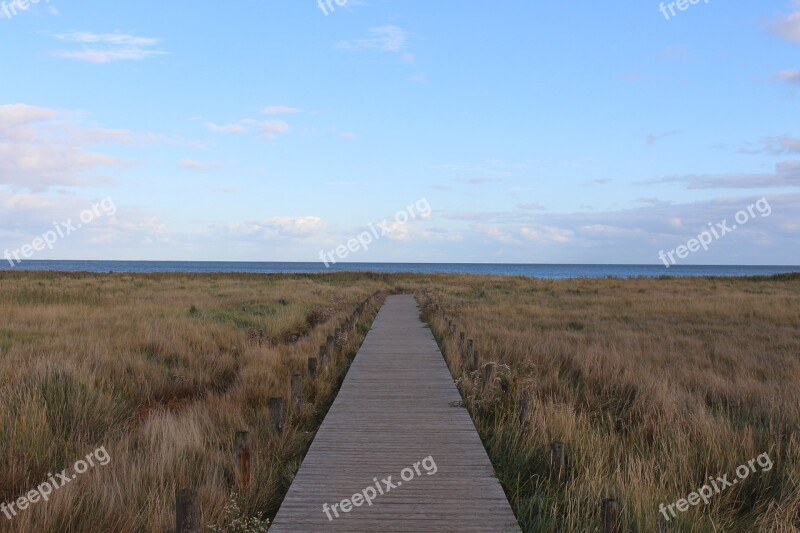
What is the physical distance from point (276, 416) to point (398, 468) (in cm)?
158

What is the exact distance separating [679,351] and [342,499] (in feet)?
37.8

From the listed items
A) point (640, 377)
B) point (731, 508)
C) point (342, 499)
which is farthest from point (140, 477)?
point (640, 377)

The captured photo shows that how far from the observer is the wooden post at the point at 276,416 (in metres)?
6.21

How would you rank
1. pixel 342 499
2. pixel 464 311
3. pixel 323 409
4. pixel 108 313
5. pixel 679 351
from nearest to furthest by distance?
1. pixel 342 499
2. pixel 323 409
3. pixel 679 351
4. pixel 108 313
5. pixel 464 311

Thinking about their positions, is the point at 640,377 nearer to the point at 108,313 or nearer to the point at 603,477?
the point at 603,477

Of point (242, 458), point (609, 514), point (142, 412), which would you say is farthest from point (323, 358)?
point (609, 514)

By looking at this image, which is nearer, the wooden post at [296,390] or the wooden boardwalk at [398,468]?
the wooden boardwalk at [398,468]

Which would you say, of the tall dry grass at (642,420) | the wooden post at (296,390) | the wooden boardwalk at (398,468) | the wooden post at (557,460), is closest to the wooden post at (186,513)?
the wooden boardwalk at (398,468)

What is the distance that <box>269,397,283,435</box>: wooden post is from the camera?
245 inches

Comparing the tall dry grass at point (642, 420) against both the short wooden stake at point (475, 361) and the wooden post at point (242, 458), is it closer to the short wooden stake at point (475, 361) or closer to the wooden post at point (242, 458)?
the short wooden stake at point (475, 361)

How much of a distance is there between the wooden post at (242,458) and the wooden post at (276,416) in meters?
1.30

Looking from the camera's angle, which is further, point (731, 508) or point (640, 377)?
point (640, 377)

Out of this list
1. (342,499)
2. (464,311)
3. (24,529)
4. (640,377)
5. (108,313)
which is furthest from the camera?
(464,311)

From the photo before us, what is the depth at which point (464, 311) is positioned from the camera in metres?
22.5
